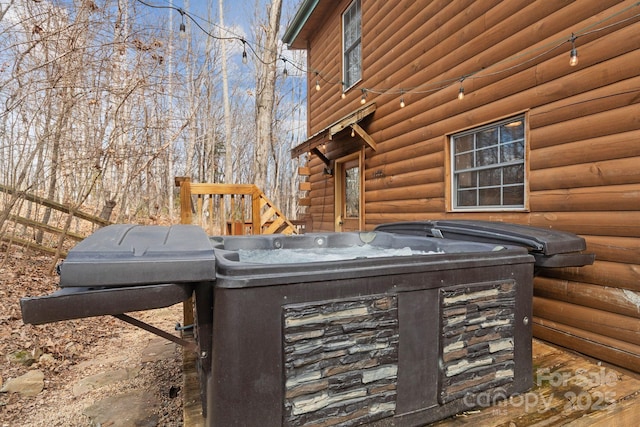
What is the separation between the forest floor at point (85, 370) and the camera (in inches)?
88.8

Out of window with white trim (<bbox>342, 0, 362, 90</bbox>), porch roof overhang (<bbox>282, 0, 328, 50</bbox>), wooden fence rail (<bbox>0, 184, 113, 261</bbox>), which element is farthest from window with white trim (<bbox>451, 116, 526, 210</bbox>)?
wooden fence rail (<bbox>0, 184, 113, 261</bbox>)

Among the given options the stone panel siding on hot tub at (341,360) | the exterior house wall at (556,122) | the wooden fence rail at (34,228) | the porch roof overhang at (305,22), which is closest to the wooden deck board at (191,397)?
the stone panel siding on hot tub at (341,360)

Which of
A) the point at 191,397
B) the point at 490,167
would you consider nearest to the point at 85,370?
the point at 191,397

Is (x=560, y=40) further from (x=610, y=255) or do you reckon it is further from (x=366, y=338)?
(x=366, y=338)

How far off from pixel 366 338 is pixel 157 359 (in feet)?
8.08

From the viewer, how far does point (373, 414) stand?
1.51 meters

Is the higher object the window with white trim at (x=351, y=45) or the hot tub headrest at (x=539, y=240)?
the window with white trim at (x=351, y=45)

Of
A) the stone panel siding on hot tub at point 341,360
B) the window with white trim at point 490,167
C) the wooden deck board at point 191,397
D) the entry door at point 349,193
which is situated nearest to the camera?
the stone panel siding on hot tub at point 341,360

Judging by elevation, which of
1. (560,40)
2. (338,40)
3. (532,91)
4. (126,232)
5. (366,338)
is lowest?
(366,338)

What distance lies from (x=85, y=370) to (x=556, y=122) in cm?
438

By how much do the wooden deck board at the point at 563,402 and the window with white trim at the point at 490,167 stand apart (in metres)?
1.33

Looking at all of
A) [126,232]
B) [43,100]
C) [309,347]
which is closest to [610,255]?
[309,347]

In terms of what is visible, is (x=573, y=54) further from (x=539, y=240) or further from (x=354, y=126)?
(x=354, y=126)

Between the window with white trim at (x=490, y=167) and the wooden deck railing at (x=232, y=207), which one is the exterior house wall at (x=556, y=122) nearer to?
A: the window with white trim at (x=490, y=167)
